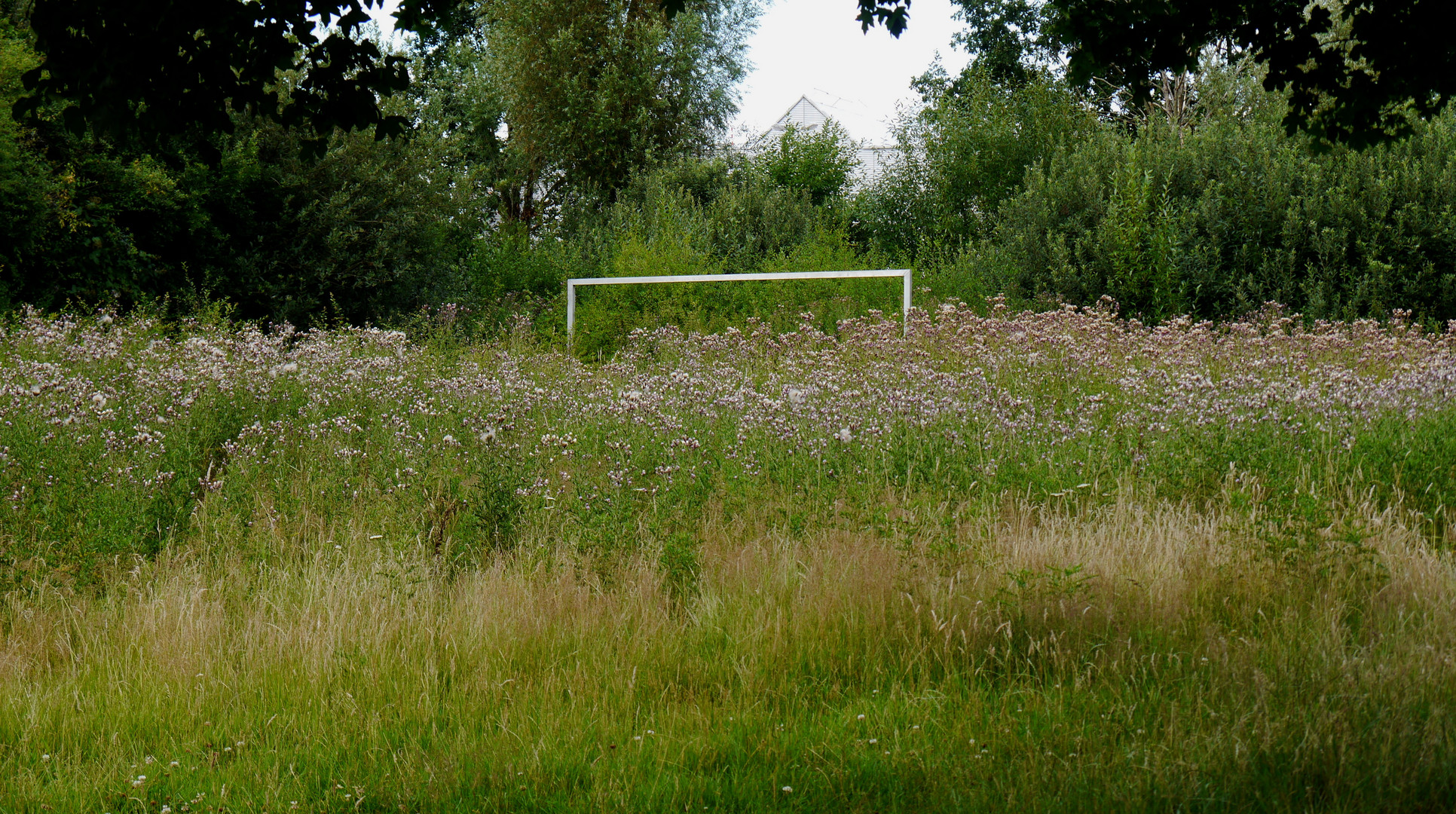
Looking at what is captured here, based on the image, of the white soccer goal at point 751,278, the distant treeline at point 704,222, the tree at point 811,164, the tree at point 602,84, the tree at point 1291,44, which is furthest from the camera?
the tree at point 811,164

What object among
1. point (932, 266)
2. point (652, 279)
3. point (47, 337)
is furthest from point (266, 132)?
point (932, 266)

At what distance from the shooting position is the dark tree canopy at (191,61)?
10.0 ft

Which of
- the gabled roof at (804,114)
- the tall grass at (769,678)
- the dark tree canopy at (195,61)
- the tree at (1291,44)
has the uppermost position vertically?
the gabled roof at (804,114)

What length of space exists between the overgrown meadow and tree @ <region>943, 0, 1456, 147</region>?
1.71m

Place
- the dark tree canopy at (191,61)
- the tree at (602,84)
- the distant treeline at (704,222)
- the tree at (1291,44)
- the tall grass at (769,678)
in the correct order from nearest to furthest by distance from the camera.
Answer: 1. the tall grass at (769,678)
2. the dark tree canopy at (191,61)
3. the tree at (1291,44)
4. the distant treeline at (704,222)
5. the tree at (602,84)

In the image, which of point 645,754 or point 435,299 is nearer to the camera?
point 645,754

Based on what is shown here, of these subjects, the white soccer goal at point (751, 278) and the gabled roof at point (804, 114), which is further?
the gabled roof at point (804, 114)

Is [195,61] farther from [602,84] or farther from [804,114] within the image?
[804,114]

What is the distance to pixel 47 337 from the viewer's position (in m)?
8.25

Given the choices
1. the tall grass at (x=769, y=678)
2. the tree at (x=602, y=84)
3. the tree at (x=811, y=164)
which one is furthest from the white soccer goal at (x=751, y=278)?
the tree at (x=811, y=164)

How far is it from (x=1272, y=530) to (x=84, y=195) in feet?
43.8

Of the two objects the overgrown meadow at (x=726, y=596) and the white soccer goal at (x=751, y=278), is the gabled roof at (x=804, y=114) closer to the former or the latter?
the white soccer goal at (x=751, y=278)

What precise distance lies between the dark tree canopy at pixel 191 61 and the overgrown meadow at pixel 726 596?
1.74 metres

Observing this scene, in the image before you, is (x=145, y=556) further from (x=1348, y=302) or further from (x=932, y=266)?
(x=932, y=266)
